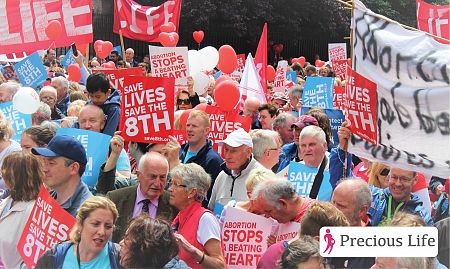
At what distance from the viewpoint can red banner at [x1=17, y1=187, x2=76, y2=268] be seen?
5184 millimetres

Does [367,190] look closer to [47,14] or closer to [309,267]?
[309,267]

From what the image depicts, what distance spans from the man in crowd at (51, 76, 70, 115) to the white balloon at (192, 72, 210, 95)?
1.76m

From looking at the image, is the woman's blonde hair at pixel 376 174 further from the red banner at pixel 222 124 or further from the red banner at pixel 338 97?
the red banner at pixel 338 97

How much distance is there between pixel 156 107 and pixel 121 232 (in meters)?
1.94

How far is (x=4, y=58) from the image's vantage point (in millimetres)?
14453

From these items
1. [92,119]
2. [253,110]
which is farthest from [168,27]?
[92,119]

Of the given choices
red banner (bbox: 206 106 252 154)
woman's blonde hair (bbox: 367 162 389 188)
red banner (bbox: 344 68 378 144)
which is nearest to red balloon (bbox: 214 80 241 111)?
red banner (bbox: 206 106 252 154)

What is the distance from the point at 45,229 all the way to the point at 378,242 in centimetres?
191

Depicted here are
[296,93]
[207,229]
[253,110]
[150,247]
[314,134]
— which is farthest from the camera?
[296,93]

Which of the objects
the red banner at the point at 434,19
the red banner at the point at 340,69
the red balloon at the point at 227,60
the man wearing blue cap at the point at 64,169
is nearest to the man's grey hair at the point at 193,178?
the man wearing blue cap at the point at 64,169

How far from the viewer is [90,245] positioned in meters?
4.82

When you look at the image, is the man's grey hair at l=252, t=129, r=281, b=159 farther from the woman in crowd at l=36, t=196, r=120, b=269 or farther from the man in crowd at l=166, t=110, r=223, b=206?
the woman in crowd at l=36, t=196, r=120, b=269

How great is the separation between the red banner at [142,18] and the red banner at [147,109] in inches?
264

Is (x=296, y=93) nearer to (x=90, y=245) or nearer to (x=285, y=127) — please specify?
(x=285, y=127)
